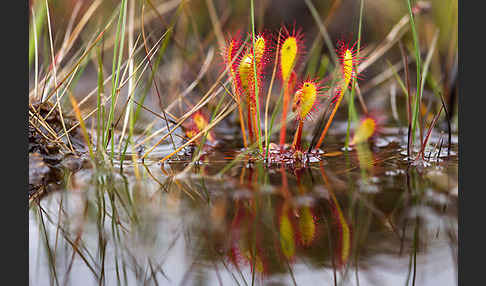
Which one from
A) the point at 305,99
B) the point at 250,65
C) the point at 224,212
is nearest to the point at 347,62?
the point at 305,99

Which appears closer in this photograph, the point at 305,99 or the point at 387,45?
the point at 305,99

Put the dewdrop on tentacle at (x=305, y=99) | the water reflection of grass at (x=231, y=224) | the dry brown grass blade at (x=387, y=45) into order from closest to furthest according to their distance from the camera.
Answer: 1. the water reflection of grass at (x=231, y=224)
2. the dewdrop on tentacle at (x=305, y=99)
3. the dry brown grass blade at (x=387, y=45)

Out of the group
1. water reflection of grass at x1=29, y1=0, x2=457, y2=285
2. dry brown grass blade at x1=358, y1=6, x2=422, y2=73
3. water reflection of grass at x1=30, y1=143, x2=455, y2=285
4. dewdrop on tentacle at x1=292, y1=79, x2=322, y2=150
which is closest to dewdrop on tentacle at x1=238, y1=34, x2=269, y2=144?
water reflection of grass at x1=29, y1=0, x2=457, y2=285

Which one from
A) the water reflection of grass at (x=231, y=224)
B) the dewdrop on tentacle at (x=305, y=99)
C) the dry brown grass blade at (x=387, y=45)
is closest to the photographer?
the water reflection of grass at (x=231, y=224)

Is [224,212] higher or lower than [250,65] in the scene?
lower

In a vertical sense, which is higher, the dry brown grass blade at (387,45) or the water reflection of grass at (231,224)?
the dry brown grass blade at (387,45)

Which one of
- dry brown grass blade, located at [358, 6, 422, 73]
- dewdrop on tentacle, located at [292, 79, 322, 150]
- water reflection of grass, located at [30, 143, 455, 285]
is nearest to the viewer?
water reflection of grass, located at [30, 143, 455, 285]

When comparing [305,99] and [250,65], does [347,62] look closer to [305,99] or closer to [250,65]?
[305,99]

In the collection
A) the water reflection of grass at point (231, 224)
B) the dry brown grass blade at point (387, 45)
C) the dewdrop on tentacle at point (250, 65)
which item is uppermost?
the dry brown grass blade at point (387, 45)

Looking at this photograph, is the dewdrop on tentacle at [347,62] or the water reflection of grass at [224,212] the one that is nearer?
the water reflection of grass at [224,212]

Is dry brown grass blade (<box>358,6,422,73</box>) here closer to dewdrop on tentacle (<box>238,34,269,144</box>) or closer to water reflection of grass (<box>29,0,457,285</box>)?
water reflection of grass (<box>29,0,457,285</box>)

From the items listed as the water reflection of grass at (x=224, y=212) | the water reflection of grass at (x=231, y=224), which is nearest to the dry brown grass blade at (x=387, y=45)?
the water reflection of grass at (x=224, y=212)

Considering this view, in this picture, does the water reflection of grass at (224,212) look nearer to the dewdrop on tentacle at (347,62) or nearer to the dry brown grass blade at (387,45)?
the dewdrop on tentacle at (347,62)
